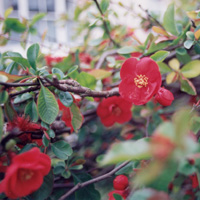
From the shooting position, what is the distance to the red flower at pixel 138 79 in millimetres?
619

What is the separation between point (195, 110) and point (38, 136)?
1.34 feet

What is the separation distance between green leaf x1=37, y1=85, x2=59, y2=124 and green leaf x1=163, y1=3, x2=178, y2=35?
0.44 metres

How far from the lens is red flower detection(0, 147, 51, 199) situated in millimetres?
408

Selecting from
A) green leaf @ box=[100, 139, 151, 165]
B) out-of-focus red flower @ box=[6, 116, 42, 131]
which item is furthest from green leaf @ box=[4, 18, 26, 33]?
green leaf @ box=[100, 139, 151, 165]

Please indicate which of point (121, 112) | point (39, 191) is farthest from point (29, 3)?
point (39, 191)

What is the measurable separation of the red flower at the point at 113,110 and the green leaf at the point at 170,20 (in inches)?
11.6

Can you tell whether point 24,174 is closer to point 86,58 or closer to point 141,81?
point 141,81

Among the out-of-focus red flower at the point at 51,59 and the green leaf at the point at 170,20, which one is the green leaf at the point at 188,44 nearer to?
the green leaf at the point at 170,20

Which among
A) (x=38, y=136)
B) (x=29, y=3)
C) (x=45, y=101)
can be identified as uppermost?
(x=45, y=101)

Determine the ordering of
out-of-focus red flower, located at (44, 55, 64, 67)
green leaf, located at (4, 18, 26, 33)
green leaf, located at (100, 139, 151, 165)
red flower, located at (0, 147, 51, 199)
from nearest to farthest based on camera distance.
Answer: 1. green leaf, located at (100, 139, 151, 165)
2. red flower, located at (0, 147, 51, 199)
3. green leaf, located at (4, 18, 26, 33)
4. out-of-focus red flower, located at (44, 55, 64, 67)

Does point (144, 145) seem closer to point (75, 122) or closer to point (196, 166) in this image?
point (196, 166)

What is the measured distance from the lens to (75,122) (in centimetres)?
62

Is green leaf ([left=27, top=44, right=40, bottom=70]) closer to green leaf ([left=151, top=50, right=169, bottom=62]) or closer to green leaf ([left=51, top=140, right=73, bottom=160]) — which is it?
green leaf ([left=51, top=140, right=73, bottom=160])

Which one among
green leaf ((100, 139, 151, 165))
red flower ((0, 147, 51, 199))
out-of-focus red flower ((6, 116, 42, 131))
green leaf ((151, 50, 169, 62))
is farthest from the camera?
green leaf ((151, 50, 169, 62))
